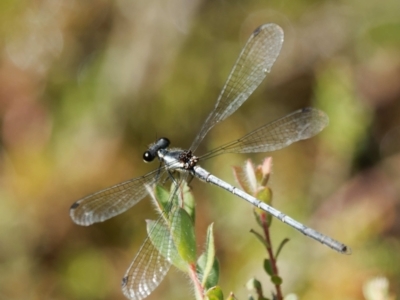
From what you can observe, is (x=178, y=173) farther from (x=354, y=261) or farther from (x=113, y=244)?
(x=113, y=244)

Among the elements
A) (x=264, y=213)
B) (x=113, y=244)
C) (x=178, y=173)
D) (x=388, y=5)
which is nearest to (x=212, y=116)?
(x=178, y=173)

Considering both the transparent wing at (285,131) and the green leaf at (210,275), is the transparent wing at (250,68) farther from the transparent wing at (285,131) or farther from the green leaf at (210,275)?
the green leaf at (210,275)

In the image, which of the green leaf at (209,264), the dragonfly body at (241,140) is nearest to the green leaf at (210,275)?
the green leaf at (209,264)

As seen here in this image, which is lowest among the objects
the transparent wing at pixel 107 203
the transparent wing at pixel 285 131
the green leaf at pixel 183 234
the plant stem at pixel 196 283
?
the plant stem at pixel 196 283

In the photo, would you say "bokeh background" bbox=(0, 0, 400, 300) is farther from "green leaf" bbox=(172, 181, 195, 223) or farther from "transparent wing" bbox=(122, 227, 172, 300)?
"green leaf" bbox=(172, 181, 195, 223)

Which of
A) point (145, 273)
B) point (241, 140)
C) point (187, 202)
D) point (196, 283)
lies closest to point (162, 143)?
point (241, 140)

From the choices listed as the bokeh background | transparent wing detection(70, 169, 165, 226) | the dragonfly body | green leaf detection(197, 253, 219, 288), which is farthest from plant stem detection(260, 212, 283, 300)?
the bokeh background

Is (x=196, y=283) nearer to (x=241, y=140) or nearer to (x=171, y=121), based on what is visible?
(x=241, y=140)
